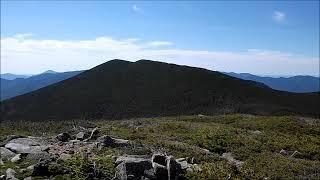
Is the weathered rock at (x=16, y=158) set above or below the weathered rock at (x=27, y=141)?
below

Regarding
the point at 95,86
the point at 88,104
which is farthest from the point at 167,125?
the point at 95,86

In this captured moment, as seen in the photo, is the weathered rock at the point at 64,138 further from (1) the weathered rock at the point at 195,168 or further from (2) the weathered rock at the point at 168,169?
(1) the weathered rock at the point at 195,168

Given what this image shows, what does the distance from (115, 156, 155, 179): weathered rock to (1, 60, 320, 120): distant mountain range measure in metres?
49.1

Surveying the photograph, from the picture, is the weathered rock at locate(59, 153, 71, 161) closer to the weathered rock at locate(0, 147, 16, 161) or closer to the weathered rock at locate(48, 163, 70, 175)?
the weathered rock at locate(48, 163, 70, 175)

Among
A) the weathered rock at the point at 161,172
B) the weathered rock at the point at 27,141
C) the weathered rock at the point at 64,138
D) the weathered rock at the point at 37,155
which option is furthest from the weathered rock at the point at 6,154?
the weathered rock at the point at 161,172

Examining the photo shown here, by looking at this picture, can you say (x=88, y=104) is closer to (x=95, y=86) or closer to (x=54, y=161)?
(x=95, y=86)

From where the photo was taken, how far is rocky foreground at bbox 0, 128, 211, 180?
66.7ft

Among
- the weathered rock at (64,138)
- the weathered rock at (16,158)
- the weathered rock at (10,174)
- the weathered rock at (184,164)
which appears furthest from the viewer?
the weathered rock at (64,138)

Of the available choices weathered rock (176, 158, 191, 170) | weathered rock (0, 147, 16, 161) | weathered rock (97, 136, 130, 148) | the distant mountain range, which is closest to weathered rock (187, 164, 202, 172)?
weathered rock (176, 158, 191, 170)

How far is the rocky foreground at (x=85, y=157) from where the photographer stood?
20328 millimetres

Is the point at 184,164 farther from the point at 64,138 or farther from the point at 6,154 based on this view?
the point at 6,154

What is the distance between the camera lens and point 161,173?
20.3 metres

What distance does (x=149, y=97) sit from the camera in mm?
96688

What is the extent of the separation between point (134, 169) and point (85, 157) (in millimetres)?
3149
